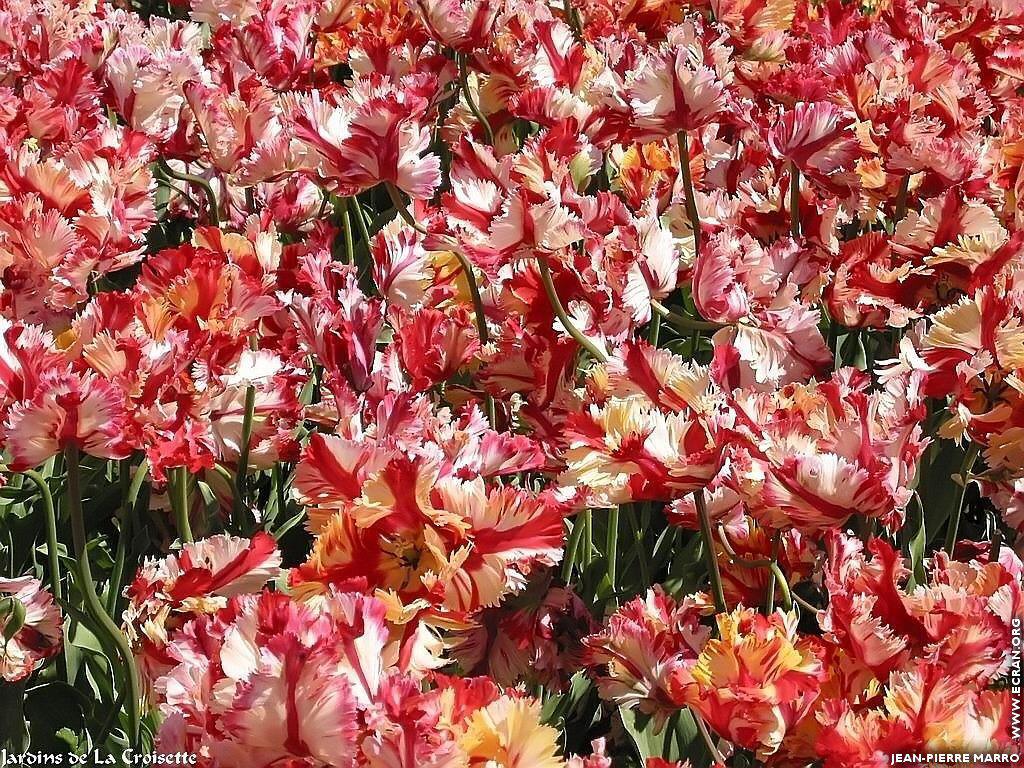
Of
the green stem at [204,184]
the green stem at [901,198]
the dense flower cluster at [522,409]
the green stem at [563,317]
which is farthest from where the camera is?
the green stem at [204,184]

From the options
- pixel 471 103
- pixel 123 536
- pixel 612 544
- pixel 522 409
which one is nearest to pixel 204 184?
pixel 471 103

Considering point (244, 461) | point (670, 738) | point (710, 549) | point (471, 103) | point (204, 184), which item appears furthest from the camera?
point (471, 103)

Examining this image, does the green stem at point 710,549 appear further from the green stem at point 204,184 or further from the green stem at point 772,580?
the green stem at point 204,184

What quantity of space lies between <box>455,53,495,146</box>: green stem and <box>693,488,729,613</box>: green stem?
115 centimetres

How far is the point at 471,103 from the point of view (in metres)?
2.11

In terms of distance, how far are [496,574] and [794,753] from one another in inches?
10.5

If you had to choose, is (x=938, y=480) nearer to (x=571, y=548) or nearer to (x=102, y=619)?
(x=571, y=548)

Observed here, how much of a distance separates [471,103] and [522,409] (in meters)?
0.93

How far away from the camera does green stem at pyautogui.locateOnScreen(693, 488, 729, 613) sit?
3.51 feet

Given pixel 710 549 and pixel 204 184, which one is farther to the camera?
pixel 204 184

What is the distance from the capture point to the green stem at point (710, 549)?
1068 millimetres

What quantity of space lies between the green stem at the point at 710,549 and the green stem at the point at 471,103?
1154 millimetres

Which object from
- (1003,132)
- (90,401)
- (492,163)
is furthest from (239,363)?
(1003,132)

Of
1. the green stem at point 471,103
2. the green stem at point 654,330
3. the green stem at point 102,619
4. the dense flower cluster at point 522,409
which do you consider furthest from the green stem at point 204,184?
the green stem at point 102,619
